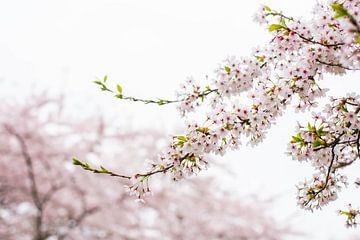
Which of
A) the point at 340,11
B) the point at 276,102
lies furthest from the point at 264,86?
the point at 340,11

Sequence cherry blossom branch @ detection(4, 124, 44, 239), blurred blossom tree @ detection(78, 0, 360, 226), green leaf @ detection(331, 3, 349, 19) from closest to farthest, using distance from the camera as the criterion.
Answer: green leaf @ detection(331, 3, 349, 19)
blurred blossom tree @ detection(78, 0, 360, 226)
cherry blossom branch @ detection(4, 124, 44, 239)

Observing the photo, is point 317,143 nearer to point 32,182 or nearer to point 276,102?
point 276,102

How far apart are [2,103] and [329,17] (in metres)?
11.2

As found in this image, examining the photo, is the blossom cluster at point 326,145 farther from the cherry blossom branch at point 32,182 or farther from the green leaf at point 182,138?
the cherry blossom branch at point 32,182

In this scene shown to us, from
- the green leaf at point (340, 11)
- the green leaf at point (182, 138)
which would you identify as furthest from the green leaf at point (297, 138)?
the green leaf at point (340, 11)

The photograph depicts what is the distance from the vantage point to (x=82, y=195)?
1077cm

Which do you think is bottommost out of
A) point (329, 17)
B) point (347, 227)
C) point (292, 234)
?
point (347, 227)

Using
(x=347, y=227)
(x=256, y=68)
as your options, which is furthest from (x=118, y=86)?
(x=347, y=227)

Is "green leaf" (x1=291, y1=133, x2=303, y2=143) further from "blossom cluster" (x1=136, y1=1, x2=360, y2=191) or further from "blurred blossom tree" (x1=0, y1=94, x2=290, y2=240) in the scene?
"blurred blossom tree" (x1=0, y1=94, x2=290, y2=240)

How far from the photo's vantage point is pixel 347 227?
244 centimetres

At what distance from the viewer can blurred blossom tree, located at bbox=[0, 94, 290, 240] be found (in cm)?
1045

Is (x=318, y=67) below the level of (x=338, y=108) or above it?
above

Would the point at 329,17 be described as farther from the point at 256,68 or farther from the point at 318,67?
the point at 256,68

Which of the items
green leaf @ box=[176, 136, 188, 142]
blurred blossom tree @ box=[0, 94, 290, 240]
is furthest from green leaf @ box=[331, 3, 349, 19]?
blurred blossom tree @ box=[0, 94, 290, 240]
